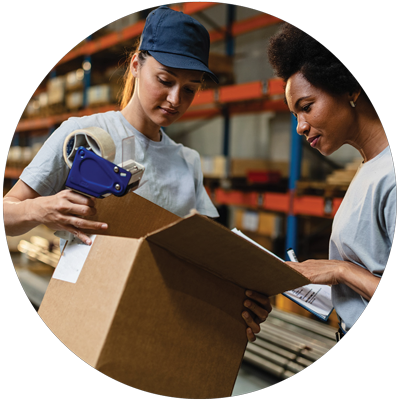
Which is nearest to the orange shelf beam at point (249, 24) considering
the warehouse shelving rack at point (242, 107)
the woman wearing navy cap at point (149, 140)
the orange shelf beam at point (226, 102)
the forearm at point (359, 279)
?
the warehouse shelving rack at point (242, 107)

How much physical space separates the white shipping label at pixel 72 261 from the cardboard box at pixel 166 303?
2 centimetres

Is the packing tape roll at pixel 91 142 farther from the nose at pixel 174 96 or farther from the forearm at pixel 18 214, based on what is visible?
the nose at pixel 174 96

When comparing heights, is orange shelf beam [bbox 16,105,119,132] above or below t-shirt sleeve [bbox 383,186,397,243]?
above

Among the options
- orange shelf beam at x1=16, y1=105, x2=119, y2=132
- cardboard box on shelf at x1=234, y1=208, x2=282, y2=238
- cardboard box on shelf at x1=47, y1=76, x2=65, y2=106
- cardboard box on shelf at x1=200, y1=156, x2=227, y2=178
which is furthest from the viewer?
cardboard box on shelf at x1=47, y1=76, x2=65, y2=106

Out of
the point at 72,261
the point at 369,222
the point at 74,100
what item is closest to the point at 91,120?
the point at 72,261

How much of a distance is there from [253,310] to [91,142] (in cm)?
58

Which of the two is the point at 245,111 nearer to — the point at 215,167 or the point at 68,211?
the point at 215,167

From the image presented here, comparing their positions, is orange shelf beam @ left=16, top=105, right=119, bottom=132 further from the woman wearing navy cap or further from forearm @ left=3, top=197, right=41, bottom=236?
forearm @ left=3, top=197, right=41, bottom=236

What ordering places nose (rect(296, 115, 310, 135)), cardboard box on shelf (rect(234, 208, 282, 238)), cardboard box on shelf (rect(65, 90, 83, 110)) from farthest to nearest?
cardboard box on shelf (rect(65, 90, 83, 110)), cardboard box on shelf (rect(234, 208, 282, 238)), nose (rect(296, 115, 310, 135))

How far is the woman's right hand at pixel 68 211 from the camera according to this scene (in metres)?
0.76

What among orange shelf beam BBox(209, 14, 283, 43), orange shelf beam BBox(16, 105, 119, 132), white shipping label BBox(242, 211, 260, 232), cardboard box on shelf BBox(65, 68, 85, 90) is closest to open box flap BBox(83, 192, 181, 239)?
white shipping label BBox(242, 211, 260, 232)

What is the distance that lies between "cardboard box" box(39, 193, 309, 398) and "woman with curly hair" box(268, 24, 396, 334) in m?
0.21

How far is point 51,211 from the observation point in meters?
0.78

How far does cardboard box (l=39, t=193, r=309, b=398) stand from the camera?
0.67m
